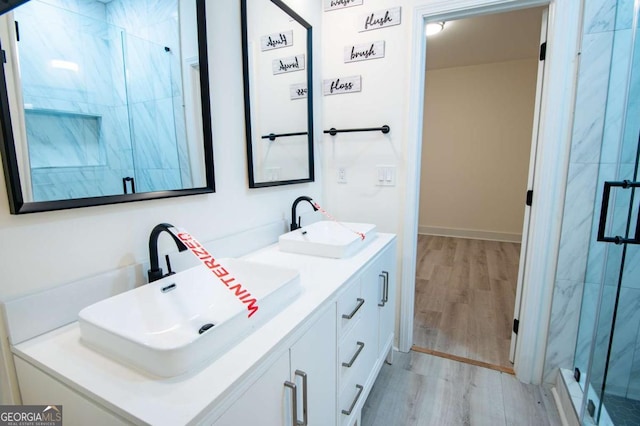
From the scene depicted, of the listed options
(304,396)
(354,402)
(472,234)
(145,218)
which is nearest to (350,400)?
(354,402)

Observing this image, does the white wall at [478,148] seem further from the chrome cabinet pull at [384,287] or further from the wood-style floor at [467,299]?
the chrome cabinet pull at [384,287]

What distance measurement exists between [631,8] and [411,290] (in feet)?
5.63

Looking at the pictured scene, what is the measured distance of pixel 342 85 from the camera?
2002 millimetres

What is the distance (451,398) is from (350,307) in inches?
38.5

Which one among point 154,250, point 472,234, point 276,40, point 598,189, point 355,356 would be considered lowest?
point 472,234

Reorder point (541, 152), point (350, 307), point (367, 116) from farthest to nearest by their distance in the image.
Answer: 1. point (367, 116)
2. point (541, 152)
3. point (350, 307)

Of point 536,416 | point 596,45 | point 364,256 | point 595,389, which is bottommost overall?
point 536,416

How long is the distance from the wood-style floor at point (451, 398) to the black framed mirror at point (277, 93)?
4.22ft

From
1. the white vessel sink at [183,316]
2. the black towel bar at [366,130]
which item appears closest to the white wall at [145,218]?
the white vessel sink at [183,316]

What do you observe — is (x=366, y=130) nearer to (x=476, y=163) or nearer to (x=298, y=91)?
(x=298, y=91)

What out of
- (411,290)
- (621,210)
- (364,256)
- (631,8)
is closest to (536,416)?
(411,290)

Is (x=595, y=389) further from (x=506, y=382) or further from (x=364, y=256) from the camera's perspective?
(x=364, y=256)

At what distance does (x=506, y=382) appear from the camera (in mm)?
1793

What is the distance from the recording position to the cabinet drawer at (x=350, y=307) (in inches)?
44.0
